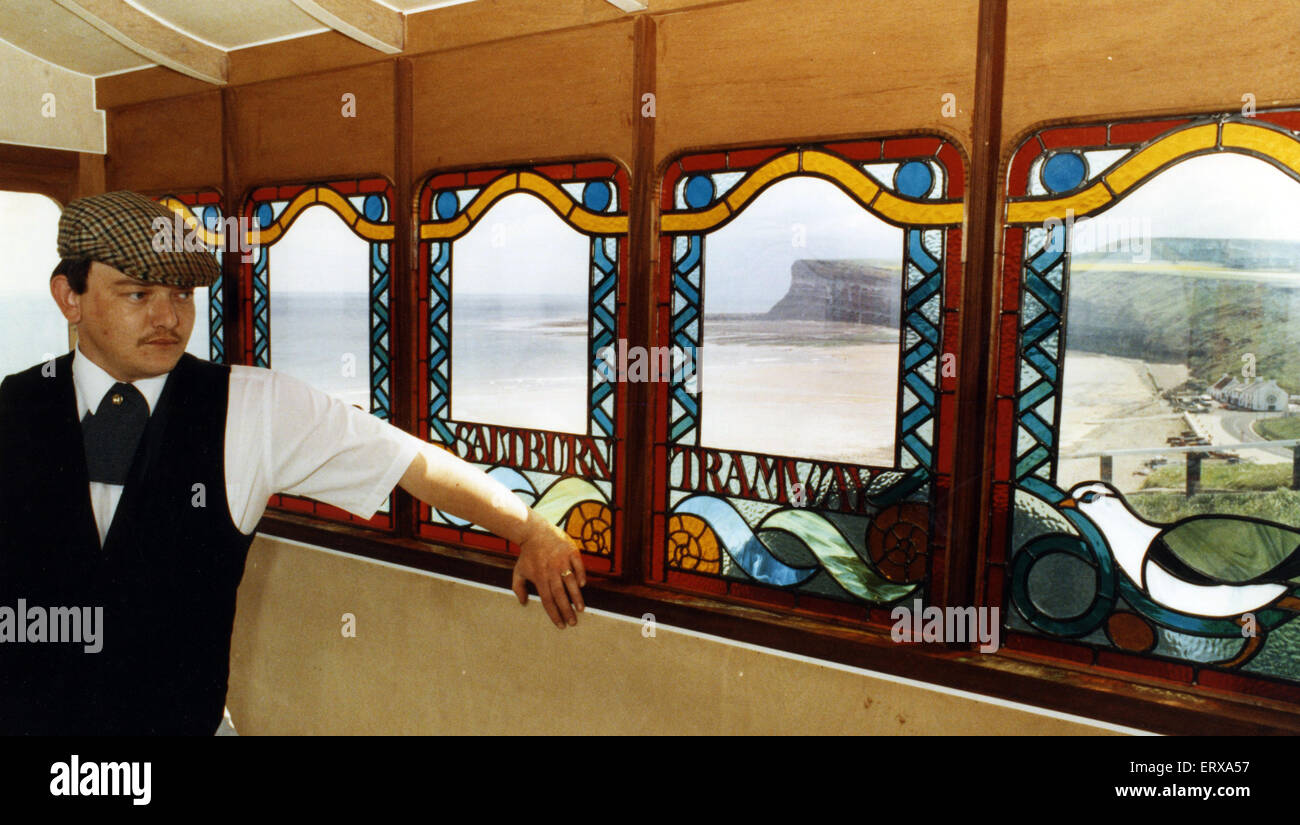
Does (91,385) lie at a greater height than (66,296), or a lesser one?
lesser

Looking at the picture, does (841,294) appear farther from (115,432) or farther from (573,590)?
(115,432)

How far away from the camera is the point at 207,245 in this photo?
364 cm

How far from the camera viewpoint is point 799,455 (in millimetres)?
2381

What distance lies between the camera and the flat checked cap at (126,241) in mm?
1853

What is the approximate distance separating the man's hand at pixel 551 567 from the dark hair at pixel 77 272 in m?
1.07

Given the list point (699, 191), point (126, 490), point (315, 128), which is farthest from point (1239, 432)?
point (315, 128)

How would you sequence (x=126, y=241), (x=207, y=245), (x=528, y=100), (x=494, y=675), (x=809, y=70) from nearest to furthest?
(x=126, y=241)
(x=809, y=70)
(x=528, y=100)
(x=494, y=675)
(x=207, y=245)

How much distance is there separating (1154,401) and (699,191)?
1.21m

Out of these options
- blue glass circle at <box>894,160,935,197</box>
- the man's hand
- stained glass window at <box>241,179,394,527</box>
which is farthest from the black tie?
blue glass circle at <box>894,160,935,197</box>

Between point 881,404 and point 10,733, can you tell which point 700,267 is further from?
point 10,733

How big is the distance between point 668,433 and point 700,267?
0.46 m

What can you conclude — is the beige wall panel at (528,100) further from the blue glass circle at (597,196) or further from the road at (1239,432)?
the road at (1239,432)

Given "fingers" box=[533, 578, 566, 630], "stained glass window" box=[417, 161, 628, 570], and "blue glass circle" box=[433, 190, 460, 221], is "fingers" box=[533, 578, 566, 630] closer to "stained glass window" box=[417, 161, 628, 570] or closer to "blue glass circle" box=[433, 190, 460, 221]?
"stained glass window" box=[417, 161, 628, 570]

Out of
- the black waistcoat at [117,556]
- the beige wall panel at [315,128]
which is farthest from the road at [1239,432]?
Result: the beige wall panel at [315,128]
